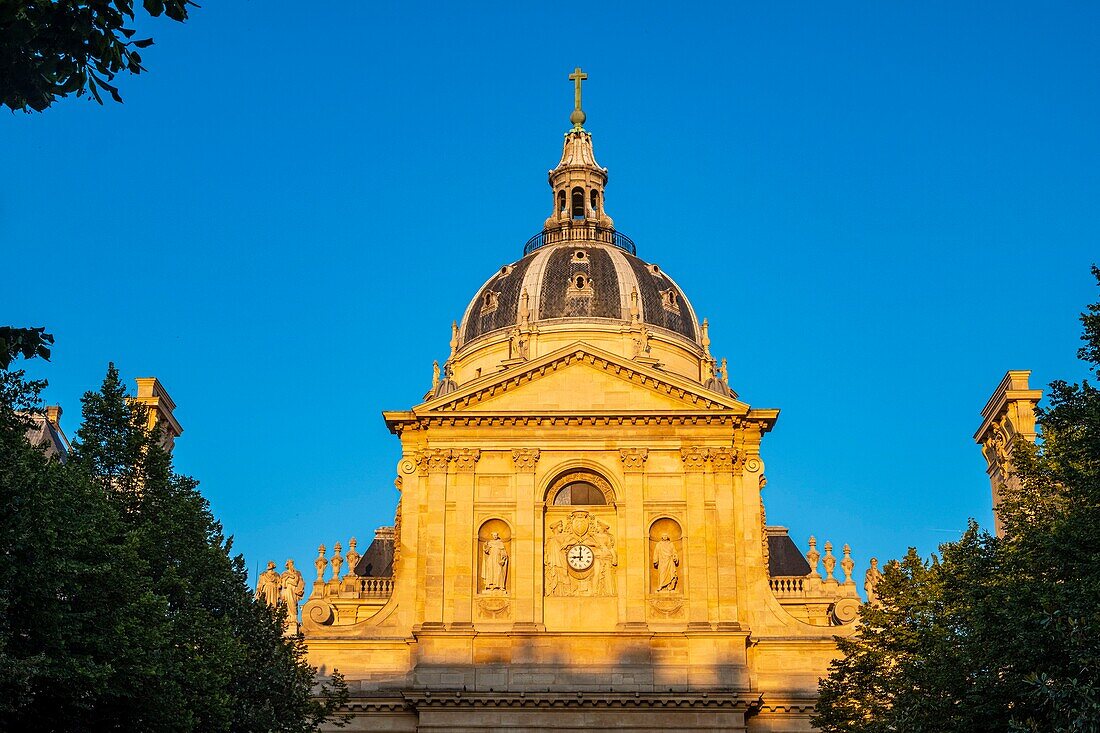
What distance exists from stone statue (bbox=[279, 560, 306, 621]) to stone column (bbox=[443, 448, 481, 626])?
5577 millimetres

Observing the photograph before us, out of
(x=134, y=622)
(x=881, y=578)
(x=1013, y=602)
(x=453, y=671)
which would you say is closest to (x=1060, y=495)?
(x=1013, y=602)

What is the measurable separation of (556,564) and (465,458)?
16.3 feet

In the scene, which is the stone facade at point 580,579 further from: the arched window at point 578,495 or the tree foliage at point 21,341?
the tree foliage at point 21,341

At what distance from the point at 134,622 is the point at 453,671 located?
73.0 ft

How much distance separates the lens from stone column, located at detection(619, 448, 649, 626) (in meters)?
48.1

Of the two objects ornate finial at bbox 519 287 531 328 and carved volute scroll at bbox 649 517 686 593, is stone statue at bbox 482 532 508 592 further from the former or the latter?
ornate finial at bbox 519 287 531 328

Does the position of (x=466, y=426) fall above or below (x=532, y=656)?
above

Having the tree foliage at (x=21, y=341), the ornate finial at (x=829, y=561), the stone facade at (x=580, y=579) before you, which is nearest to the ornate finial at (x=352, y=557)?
the stone facade at (x=580, y=579)

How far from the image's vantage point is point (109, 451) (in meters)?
31.9

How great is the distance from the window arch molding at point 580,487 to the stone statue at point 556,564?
52.8 inches

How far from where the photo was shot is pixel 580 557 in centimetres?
4900

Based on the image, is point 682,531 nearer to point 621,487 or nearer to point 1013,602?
point 621,487

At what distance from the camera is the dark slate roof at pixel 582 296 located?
64875 millimetres

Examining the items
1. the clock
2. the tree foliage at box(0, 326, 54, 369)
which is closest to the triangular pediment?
the clock
